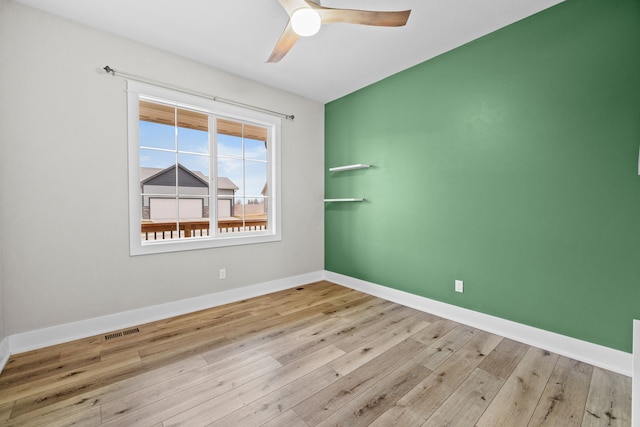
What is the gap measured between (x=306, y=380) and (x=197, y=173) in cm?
252

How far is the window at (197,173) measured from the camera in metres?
2.73

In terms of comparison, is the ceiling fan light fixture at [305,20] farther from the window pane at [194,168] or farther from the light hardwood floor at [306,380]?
the light hardwood floor at [306,380]

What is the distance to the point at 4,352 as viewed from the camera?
2.04 meters

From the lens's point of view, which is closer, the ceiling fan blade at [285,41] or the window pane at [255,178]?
the ceiling fan blade at [285,41]

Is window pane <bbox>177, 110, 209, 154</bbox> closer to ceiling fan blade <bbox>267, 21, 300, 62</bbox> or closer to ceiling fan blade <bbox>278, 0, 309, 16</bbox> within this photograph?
ceiling fan blade <bbox>267, 21, 300, 62</bbox>

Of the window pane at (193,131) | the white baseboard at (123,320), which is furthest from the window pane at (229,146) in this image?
the white baseboard at (123,320)

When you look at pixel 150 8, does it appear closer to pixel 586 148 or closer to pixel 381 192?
pixel 381 192

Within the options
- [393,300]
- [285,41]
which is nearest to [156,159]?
[285,41]

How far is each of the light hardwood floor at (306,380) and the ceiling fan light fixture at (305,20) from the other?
2416 mm

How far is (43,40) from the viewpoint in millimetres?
2195

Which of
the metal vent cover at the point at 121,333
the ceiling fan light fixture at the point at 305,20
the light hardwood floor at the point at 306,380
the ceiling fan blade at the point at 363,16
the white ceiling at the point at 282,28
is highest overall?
the white ceiling at the point at 282,28

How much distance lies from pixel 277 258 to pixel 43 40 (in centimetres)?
305

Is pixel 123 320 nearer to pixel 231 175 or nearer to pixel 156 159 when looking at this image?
pixel 156 159

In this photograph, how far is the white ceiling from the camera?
2131 millimetres
